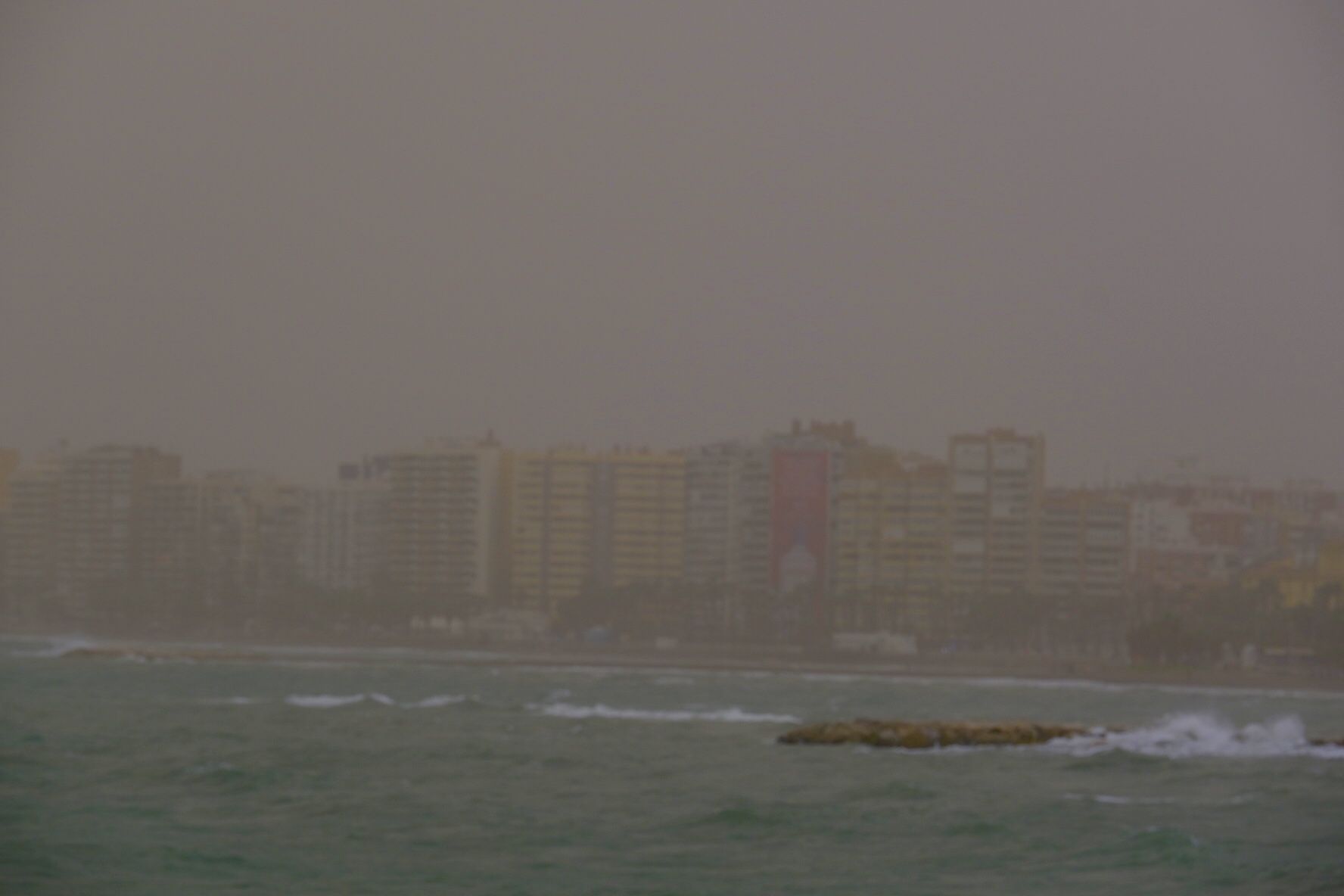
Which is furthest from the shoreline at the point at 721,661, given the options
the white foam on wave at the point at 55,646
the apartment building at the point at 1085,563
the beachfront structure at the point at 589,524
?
the beachfront structure at the point at 589,524

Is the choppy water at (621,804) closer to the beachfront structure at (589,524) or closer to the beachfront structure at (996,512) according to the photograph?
the beachfront structure at (996,512)

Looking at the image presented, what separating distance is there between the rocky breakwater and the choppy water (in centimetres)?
45

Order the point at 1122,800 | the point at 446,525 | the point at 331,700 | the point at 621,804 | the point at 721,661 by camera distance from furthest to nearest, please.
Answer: the point at 446,525, the point at 721,661, the point at 331,700, the point at 1122,800, the point at 621,804

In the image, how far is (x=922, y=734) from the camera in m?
20.9

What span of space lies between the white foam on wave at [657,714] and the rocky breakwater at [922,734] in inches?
128

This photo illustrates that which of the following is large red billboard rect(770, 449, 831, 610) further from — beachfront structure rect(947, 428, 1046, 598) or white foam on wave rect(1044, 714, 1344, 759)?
white foam on wave rect(1044, 714, 1344, 759)

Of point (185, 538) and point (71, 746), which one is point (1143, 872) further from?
point (185, 538)

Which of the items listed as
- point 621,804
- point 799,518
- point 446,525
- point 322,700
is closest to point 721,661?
point 799,518

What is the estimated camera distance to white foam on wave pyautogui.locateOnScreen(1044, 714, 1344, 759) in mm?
20141

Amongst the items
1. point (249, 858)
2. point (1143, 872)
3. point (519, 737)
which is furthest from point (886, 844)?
point (519, 737)

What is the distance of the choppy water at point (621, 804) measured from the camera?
38.4 ft

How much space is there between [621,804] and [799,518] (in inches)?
1719

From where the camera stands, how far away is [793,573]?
5703cm

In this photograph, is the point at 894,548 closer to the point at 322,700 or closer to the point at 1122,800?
the point at 322,700
